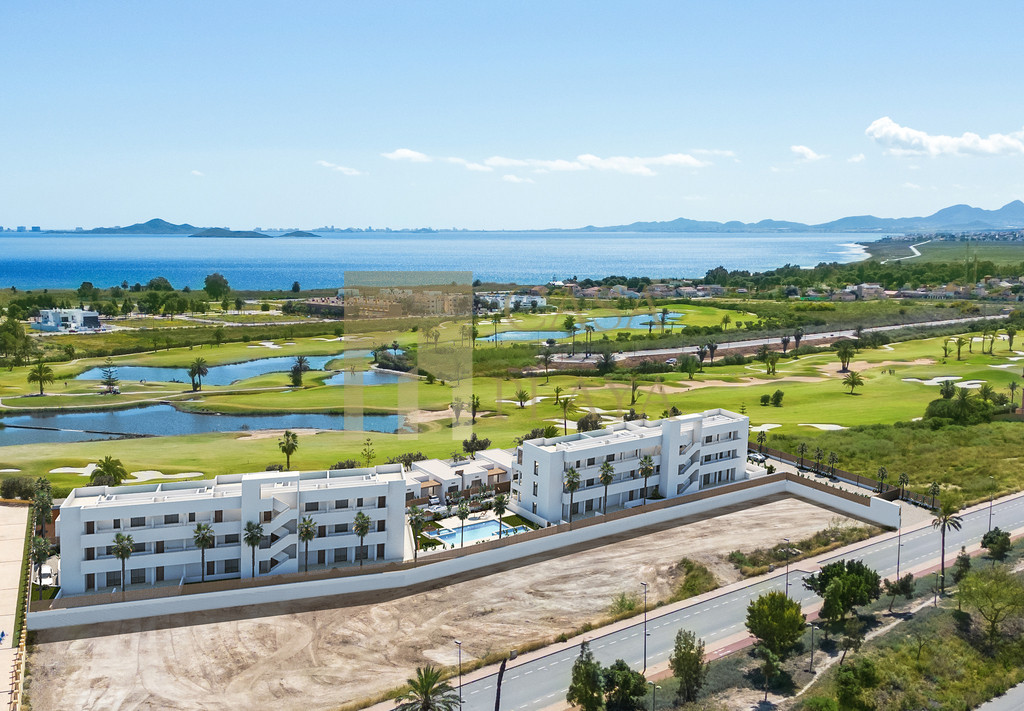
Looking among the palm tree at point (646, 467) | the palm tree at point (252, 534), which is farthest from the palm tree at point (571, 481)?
the palm tree at point (252, 534)

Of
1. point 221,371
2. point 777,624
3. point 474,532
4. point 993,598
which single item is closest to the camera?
point 777,624

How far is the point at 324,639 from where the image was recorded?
33312mm

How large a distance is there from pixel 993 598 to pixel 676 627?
45.2 ft

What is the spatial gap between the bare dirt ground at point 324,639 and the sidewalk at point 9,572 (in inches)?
36.6

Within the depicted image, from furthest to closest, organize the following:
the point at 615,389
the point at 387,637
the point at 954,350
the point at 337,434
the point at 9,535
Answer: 1. the point at 954,350
2. the point at 615,389
3. the point at 337,434
4. the point at 9,535
5. the point at 387,637

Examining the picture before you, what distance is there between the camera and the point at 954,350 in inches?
4045

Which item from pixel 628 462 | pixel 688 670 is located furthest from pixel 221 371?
pixel 688 670

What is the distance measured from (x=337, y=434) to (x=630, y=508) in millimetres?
30757

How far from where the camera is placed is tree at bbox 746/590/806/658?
31.1 m

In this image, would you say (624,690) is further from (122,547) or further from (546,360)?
(546,360)

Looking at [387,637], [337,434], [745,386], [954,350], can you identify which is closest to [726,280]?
[954,350]

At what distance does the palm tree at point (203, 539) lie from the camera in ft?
117

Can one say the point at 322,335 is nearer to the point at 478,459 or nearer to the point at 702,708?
the point at 478,459

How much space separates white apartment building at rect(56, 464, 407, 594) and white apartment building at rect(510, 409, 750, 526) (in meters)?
8.91
